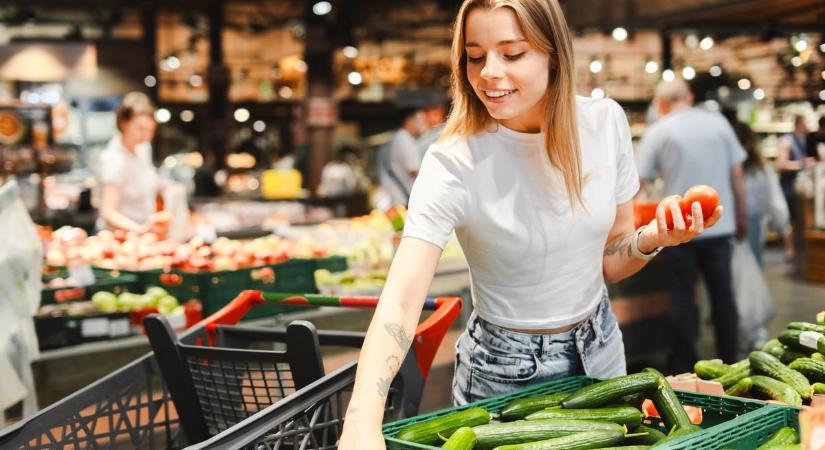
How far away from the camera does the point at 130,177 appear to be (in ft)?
18.8

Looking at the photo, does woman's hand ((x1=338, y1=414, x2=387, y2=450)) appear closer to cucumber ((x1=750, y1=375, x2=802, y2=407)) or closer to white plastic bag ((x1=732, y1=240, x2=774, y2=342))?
cucumber ((x1=750, y1=375, x2=802, y2=407))

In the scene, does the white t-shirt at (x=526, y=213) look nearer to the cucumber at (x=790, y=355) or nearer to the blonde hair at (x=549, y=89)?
the blonde hair at (x=549, y=89)

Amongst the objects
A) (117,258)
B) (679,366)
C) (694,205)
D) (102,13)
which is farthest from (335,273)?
(102,13)

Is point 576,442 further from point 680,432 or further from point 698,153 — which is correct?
point 698,153

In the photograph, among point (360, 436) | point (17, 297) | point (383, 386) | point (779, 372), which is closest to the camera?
point (360, 436)

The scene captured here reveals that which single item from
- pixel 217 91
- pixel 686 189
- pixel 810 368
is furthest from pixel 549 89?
pixel 217 91

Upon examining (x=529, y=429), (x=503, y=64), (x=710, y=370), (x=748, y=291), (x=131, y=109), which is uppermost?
(x=131, y=109)

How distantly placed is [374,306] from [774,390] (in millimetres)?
1079

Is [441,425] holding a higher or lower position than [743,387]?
higher

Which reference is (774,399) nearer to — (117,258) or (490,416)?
(490,416)

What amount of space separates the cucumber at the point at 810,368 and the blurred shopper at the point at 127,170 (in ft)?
13.3

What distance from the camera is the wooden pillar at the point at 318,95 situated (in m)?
13.5

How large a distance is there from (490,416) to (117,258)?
11.9 feet

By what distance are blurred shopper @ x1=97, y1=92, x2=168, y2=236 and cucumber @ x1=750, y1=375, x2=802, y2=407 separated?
404 centimetres
